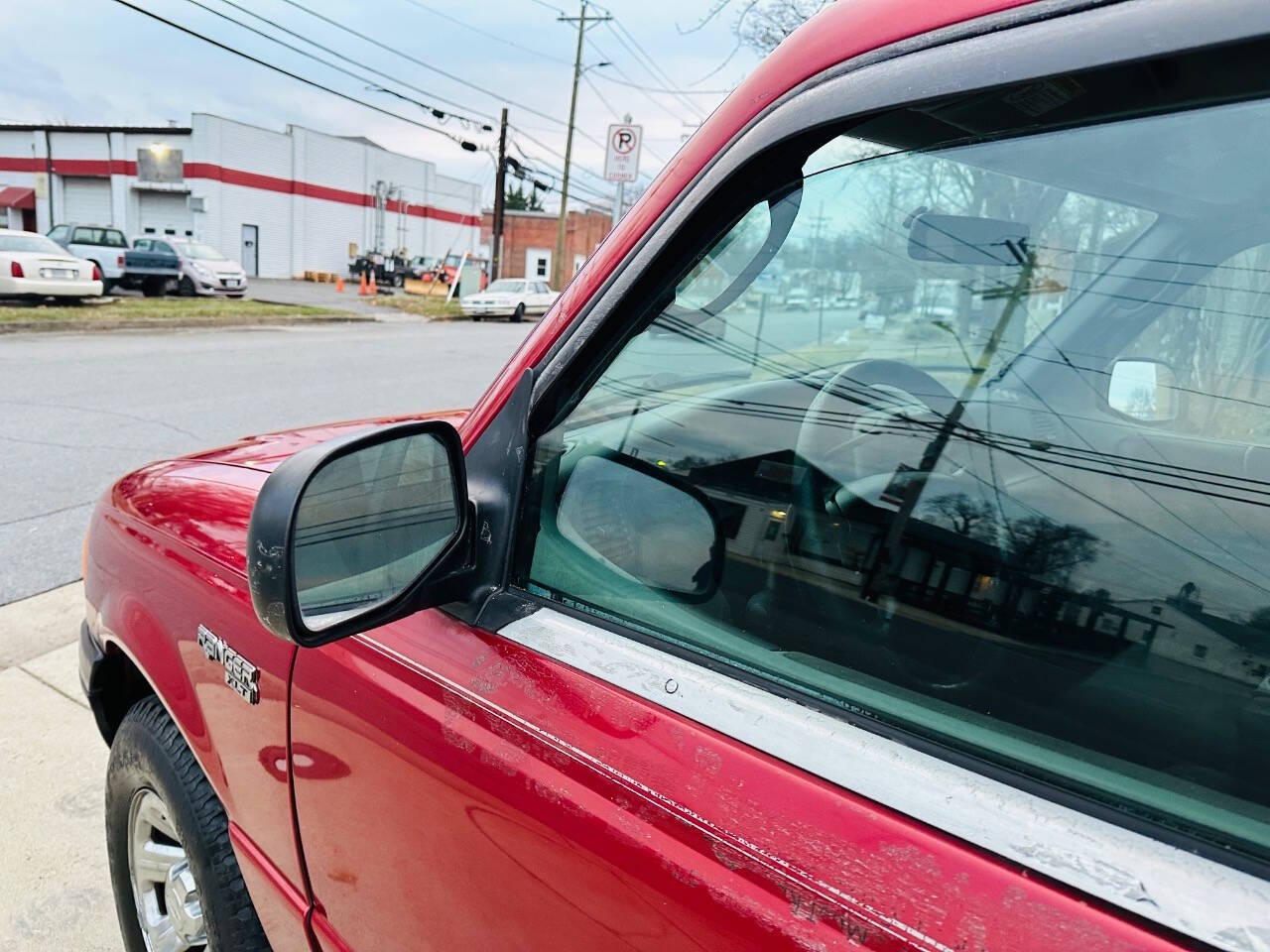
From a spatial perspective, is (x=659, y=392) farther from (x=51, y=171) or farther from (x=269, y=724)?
(x=51, y=171)

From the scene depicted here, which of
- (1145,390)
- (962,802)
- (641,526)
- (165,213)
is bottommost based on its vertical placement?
(962,802)

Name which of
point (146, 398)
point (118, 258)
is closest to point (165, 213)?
point (118, 258)

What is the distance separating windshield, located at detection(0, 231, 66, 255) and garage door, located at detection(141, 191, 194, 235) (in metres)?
24.8

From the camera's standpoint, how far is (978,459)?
3.44ft

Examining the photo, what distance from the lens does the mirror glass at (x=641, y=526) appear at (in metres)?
1.19

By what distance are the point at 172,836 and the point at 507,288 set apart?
2844 cm

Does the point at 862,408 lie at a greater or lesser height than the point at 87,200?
lesser

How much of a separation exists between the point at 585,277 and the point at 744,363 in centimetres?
30

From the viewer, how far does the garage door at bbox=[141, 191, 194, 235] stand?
40625 millimetres

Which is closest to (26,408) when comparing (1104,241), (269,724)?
(269,724)

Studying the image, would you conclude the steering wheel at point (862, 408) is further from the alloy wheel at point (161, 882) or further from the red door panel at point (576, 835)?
the alloy wheel at point (161, 882)

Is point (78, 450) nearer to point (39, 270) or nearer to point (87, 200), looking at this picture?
point (39, 270)

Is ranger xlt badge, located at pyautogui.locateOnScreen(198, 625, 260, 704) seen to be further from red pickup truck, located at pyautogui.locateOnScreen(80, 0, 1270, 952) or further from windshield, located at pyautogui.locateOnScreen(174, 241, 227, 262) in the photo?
windshield, located at pyautogui.locateOnScreen(174, 241, 227, 262)

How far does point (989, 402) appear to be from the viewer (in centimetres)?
107
